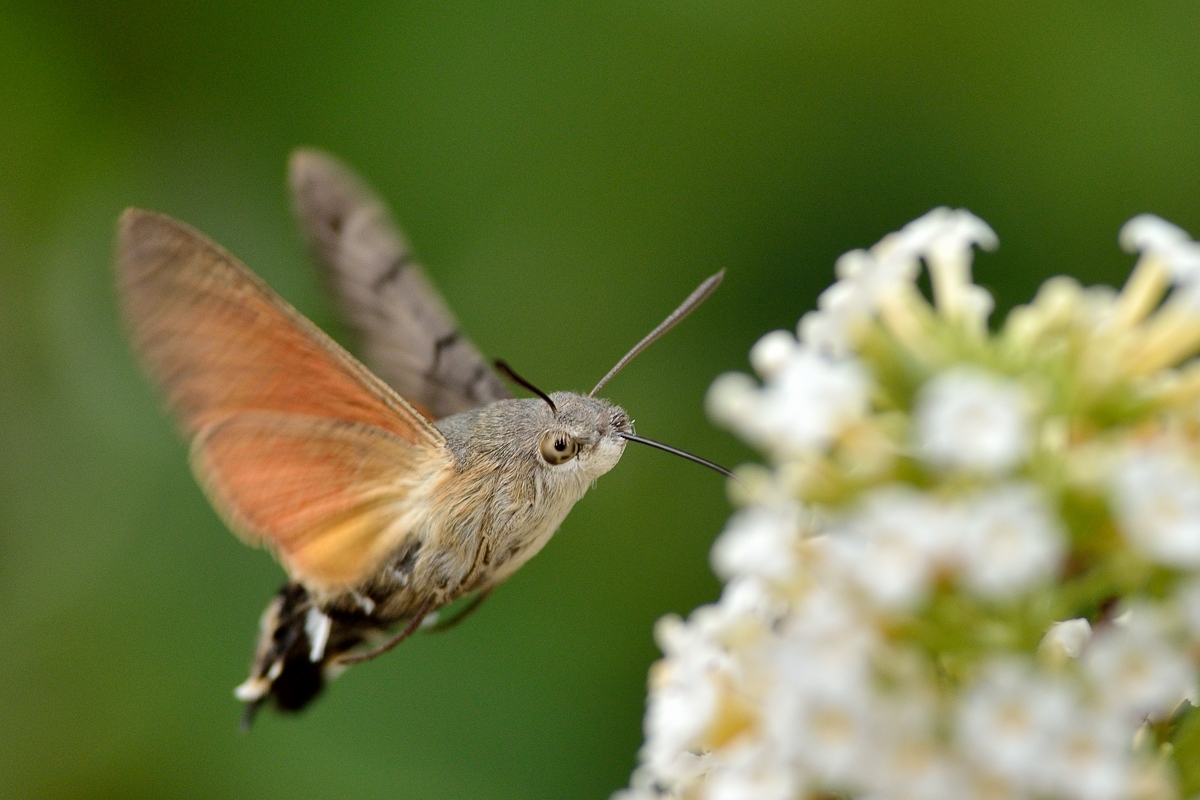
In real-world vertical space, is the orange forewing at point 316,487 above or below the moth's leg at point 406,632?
above

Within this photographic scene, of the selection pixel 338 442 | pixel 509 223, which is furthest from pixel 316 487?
pixel 509 223

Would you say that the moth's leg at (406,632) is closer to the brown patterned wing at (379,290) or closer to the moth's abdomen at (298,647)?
the moth's abdomen at (298,647)

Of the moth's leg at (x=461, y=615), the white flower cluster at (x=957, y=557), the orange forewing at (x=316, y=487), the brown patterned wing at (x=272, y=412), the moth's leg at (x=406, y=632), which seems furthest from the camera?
the moth's leg at (x=461, y=615)

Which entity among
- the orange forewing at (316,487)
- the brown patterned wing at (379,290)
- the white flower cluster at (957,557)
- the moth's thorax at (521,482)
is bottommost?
the white flower cluster at (957,557)

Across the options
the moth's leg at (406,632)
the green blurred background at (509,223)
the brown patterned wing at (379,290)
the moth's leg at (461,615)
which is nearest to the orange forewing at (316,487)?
the moth's leg at (406,632)

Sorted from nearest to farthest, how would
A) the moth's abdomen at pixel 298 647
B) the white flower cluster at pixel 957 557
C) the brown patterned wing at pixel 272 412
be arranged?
the white flower cluster at pixel 957 557 < the brown patterned wing at pixel 272 412 < the moth's abdomen at pixel 298 647

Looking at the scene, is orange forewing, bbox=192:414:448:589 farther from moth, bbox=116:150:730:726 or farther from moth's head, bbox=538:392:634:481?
moth's head, bbox=538:392:634:481

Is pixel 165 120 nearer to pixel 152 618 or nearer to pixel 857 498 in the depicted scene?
pixel 152 618

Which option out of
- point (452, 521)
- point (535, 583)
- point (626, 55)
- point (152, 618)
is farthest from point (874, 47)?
point (152, 618)

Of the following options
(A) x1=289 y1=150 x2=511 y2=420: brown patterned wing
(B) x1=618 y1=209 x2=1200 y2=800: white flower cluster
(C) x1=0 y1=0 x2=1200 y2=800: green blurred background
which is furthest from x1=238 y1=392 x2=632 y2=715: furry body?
(C) x1=0 y1=0 x2=1200 y2=800: green blurred background
